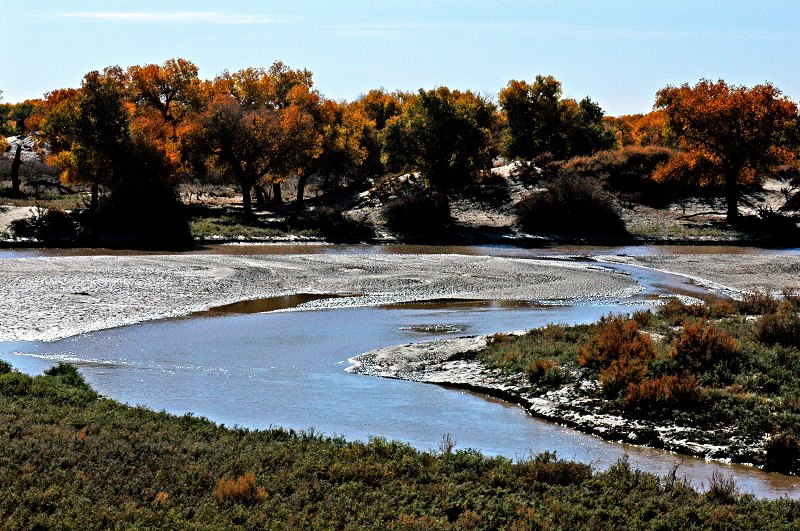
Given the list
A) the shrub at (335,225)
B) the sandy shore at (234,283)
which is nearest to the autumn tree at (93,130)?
the shrub at (335,225)

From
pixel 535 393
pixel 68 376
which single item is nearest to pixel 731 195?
pixel 535 393

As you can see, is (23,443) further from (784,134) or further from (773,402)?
(784,134)

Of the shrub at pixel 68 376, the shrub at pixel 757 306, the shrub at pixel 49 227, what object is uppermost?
the shrub at pixel 49 227

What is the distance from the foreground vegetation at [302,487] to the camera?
11.2m

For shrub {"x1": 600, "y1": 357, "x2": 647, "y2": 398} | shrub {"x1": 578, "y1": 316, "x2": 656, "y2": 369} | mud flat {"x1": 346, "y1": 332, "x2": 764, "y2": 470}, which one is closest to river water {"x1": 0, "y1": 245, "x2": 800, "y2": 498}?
mud flat {"x1": 346, "y1": 332, "x2": 764, "y2": 470}

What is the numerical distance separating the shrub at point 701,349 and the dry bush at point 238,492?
10475mm

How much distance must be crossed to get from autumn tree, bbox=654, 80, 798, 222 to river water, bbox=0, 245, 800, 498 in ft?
97.6

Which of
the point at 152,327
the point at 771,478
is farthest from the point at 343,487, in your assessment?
the point at 152,327

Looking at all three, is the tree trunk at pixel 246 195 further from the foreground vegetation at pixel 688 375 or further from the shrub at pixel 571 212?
the foreground vegetation at pixel 688 375

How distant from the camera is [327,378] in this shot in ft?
68.1

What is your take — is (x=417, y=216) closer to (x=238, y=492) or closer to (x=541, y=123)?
(x=541, y=123)

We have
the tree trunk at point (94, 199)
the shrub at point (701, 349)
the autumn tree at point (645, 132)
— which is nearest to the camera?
the shrub at point (701, 349)

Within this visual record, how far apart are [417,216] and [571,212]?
972cm

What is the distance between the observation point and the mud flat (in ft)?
52.3
